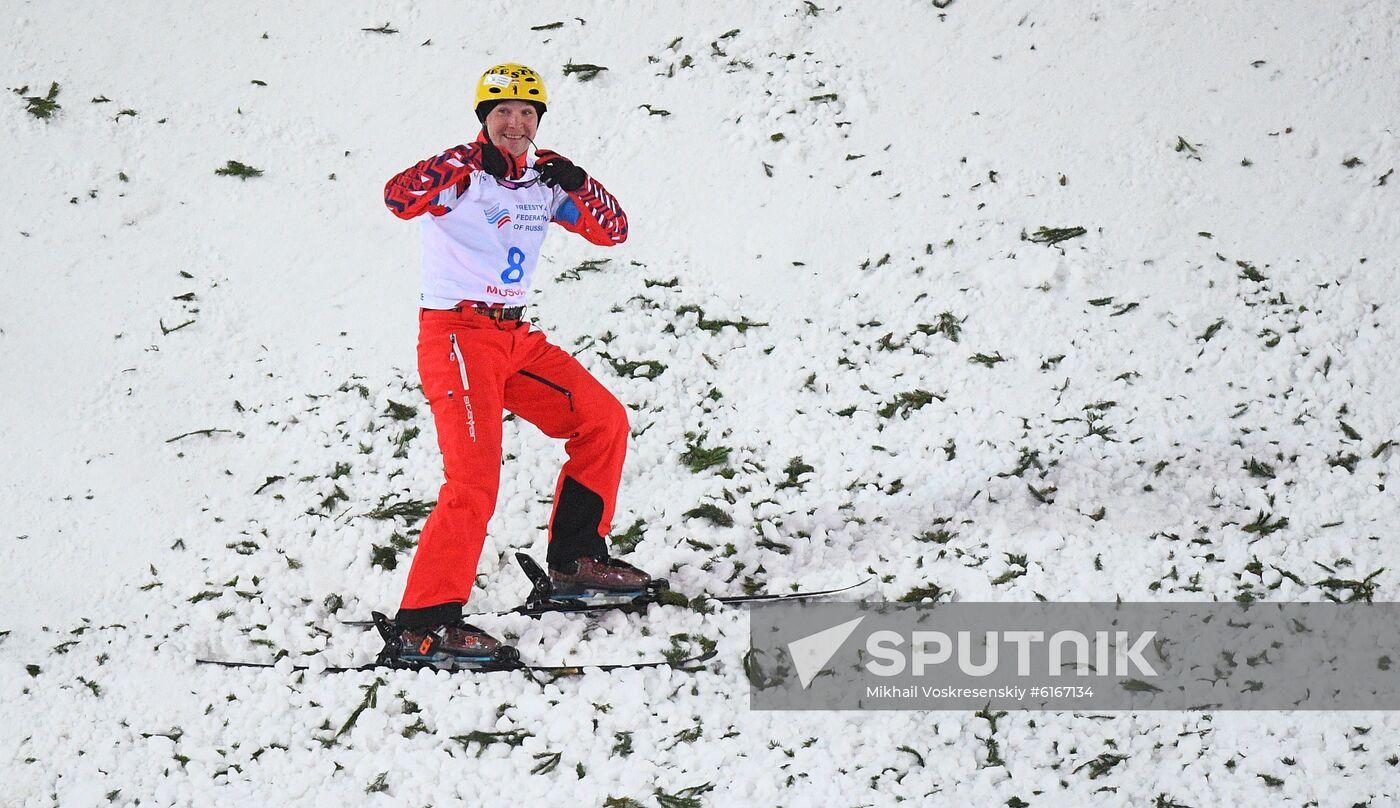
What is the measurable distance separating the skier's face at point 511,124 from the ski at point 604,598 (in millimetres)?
2028

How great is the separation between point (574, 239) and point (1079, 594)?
14.3 ft

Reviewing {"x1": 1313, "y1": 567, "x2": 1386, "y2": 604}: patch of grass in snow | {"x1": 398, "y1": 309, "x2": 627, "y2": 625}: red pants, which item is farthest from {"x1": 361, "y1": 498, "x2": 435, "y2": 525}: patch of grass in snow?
{"x1": 1313, "y1": 567, "x2": 1386, "y2": 604}: patch of grass in snow

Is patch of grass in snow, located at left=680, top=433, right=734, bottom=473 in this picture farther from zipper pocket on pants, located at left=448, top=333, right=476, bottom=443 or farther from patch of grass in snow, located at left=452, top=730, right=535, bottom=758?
patch of grass in snow, located at left=452, top=730, right=535, bottom=758

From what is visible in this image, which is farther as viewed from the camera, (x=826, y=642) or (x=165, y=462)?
(x=165, y=462)

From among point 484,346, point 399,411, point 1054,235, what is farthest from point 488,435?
point 1054,235

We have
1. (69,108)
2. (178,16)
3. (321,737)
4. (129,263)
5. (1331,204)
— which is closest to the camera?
(321,737)

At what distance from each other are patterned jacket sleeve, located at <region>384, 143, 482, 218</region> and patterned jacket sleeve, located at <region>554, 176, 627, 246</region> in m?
0.57

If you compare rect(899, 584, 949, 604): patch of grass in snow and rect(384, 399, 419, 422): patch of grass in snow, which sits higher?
rect(384, 399, 419, 422): patch of grass in snow

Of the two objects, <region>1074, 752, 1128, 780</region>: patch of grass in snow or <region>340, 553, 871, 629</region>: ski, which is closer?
<region>1074, 752, 1128, 780</region>: patch of grass in snow

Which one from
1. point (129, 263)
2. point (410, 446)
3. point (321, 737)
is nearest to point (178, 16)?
point (129, 263)

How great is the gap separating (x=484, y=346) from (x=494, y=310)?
200 millimetres

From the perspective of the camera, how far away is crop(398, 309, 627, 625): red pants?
15.9ft

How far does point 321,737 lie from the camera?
4.82 m

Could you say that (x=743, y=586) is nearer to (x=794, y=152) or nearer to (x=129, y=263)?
(x=794, y=152)
